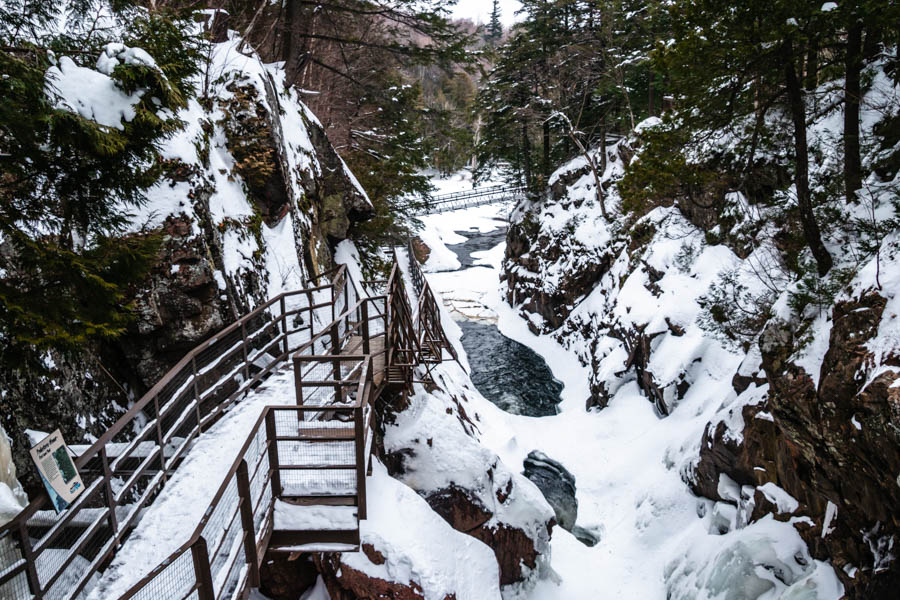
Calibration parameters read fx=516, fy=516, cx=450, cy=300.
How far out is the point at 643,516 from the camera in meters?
10.9

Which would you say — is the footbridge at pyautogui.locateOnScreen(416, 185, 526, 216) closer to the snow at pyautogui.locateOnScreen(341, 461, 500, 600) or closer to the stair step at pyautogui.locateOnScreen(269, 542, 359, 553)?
the snow at pyautogui.locateOnScreen(341, 461, 500, 600)

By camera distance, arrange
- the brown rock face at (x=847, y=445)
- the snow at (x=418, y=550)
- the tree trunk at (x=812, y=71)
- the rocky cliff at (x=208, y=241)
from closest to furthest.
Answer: the brown rock face at (x=847, y=445)
the snow at (x=418, y=550)
the rocky cliff at (x=208, y=241)
the tree trunk at (x=812, y=71)

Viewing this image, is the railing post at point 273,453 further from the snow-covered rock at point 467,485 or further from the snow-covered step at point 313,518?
the snow-covered rock at point 467,485

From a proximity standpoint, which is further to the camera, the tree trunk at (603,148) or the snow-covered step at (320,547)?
the tree trunk at (603,148)

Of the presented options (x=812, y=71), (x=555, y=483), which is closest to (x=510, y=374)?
(x=555, y=483)

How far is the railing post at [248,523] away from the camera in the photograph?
403cm

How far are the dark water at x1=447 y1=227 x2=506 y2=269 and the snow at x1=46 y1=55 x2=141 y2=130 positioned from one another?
30.6 meters

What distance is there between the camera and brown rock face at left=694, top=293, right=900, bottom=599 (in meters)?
5.10

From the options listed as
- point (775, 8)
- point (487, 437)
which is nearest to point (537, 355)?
point (487, 437)

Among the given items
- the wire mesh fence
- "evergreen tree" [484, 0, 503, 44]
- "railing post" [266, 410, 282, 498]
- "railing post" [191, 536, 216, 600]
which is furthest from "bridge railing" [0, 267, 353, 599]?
"evergreen tree" [484, 0, 503, 44]

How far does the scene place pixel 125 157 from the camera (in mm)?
4301

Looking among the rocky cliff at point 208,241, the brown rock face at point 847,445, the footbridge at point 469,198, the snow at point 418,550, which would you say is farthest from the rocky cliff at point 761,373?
the footbridge at point 469,198

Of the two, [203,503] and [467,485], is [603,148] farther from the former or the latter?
[203,503]

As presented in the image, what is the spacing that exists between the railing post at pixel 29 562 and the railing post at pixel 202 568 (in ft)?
3.43
